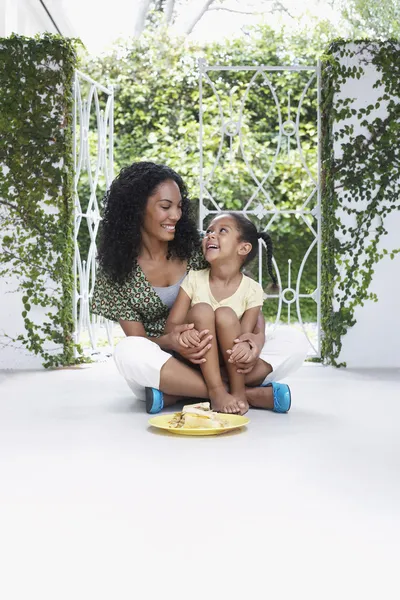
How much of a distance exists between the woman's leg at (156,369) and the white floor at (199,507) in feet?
0.57

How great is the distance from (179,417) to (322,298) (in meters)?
2.36

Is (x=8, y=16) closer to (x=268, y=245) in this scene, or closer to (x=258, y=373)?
(x=268, y=245)

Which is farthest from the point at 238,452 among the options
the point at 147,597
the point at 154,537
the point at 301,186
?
the point at 301,186

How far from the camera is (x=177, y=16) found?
9.52 m

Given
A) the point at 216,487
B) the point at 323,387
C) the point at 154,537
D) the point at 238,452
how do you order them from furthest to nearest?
the point at 323,387 → the point at 238,452 → the point at 216,487 → the point at 154,537

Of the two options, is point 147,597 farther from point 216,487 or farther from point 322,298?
point 322,298

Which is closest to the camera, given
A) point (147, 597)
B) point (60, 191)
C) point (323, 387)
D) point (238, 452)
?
point (147, 597)

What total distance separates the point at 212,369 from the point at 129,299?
1.61ft

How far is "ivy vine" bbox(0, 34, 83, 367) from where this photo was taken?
5.05 metres

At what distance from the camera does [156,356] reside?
337 cm

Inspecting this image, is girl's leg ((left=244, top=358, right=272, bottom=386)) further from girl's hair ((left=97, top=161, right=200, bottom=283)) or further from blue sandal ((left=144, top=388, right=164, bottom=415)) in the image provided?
girl's hair ((left=97, top=161, right=200, bottom=283))

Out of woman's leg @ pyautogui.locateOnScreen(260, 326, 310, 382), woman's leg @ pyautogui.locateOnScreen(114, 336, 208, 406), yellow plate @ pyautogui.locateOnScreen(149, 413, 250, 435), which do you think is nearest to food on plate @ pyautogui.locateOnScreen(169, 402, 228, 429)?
yellow plate @ pyautogui.locateOnScreen(149, 413, 250, 435)

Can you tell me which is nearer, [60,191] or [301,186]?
[60,191]

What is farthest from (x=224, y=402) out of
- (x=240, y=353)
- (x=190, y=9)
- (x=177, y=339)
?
(x=190, y=9)
